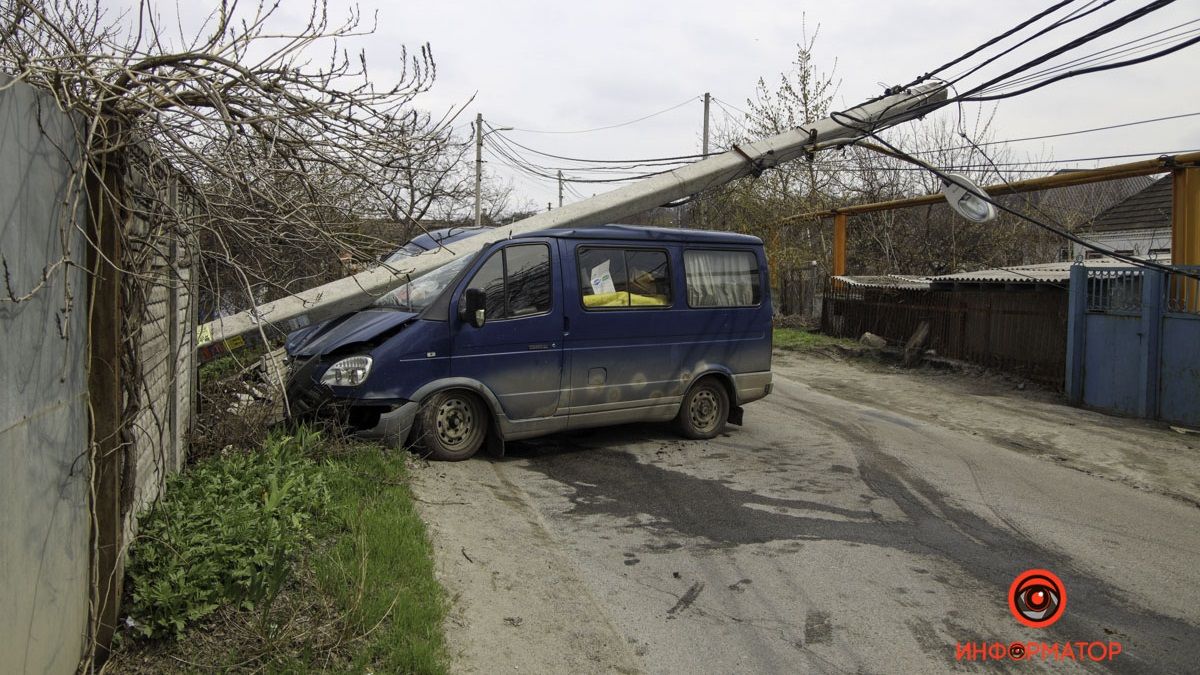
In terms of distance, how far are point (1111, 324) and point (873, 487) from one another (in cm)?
631

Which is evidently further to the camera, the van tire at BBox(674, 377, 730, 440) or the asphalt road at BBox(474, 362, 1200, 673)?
the van tire at BBox(674, 377, 730, 440)

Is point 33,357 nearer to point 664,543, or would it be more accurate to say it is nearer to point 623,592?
point 623,592

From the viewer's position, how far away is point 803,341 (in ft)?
66.3

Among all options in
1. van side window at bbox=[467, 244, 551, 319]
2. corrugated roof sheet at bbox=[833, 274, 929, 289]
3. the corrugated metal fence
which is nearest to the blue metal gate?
the corrugated metal fence

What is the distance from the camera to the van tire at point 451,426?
7.18 m

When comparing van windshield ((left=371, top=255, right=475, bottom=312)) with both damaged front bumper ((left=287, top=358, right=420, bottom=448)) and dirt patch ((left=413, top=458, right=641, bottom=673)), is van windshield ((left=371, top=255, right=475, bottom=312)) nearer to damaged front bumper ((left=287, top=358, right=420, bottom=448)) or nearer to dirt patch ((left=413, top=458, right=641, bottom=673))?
damaged front bumper ((left=287, top=358, right=420, bottom=448))

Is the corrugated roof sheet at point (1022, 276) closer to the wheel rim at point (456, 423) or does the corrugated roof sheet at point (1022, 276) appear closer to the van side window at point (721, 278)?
the van side window at point (721, 278)

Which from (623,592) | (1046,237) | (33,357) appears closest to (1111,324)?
(623,592)

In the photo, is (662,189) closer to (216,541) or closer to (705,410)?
(705,410)

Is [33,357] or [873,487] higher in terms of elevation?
[33,357]

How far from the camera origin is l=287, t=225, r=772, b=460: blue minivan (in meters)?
7.08

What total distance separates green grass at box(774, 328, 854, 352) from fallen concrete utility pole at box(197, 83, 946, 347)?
757 cm

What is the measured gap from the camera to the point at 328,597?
4051mm

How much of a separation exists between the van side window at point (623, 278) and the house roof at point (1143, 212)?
20.6 meters
